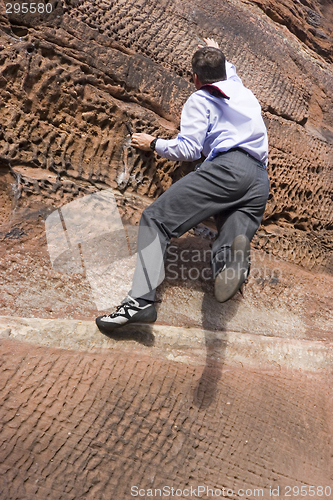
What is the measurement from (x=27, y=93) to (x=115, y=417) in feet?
6.52

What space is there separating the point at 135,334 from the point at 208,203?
2.68ft

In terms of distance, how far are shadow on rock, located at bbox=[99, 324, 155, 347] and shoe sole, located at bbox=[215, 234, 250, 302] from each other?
1.67 feet

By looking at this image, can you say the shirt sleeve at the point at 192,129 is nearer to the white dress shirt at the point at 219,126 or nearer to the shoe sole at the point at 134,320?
the white dress shirt at the point at 219,126

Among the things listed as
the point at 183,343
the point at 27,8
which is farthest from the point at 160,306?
the point at 27,8

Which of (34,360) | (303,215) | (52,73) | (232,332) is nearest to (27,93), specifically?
(52,73)

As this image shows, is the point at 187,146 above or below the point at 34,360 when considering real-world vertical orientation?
above

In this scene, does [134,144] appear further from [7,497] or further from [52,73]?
[7,497]

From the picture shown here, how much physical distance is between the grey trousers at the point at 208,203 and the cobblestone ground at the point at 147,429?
60 centimetres

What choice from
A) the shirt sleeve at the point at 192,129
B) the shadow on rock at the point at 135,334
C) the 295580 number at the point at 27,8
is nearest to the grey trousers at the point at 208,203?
the shirt sleeve at the point at 192,129

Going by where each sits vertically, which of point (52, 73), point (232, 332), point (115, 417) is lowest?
point (115, 417)

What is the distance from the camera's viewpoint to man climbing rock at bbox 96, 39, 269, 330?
222 cm

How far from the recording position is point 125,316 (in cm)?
210

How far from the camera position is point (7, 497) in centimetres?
174
